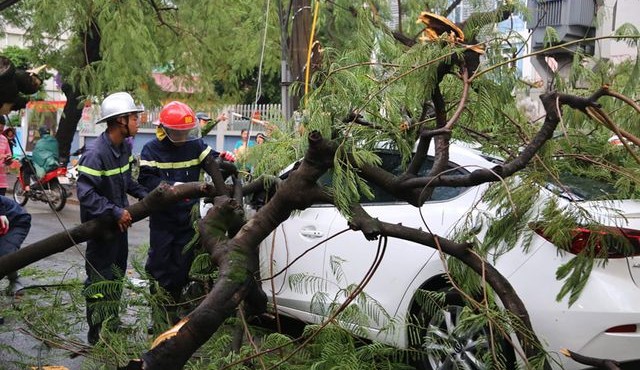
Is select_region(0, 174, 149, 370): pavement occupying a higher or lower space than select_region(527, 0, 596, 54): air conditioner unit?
lower


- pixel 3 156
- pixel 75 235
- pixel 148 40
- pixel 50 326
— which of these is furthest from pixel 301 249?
pixel 148 40

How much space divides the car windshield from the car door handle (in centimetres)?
216

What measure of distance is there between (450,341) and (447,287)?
32.7 inches

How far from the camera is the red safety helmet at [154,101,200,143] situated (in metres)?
5.66

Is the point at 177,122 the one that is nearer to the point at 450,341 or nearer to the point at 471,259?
the point at 450,341

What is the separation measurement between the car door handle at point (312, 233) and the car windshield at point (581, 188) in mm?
2162

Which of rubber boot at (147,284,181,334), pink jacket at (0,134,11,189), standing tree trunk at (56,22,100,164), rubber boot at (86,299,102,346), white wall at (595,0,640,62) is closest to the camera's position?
white wall at (595,0,640,62)

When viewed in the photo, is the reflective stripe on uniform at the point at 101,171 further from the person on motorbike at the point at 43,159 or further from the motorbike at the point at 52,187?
the person on motorbike at the point at 43,159

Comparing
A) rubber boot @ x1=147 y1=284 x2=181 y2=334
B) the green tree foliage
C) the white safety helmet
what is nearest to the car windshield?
rubber boot @ x1=147 y1=284 x2=181 y2=334

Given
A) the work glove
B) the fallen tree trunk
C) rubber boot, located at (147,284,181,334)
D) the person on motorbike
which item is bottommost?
the person on motorbike

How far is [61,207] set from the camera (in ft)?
52.2

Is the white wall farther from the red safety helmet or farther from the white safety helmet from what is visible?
the white safety helmet

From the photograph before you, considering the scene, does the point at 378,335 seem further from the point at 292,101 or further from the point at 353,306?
the point at 292,101

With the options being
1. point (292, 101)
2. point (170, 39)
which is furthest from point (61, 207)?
point (292, 101)
